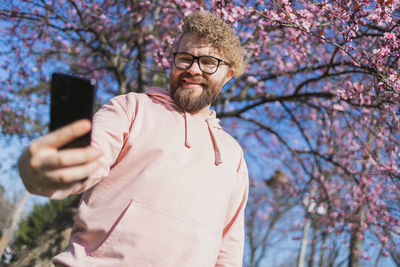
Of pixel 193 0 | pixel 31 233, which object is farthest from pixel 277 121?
pixel 31 233

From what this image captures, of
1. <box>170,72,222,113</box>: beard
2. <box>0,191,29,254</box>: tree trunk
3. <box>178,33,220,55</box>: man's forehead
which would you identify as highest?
<box>178,33,220,55</box>: man's forehead

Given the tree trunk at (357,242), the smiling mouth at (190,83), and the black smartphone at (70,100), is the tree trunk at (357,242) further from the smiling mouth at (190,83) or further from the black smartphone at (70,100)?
the black smartphone at (70,100)

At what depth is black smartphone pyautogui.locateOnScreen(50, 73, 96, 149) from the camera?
103 centimetres

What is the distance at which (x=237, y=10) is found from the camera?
4.62 metres

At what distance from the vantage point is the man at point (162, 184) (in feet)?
5.05

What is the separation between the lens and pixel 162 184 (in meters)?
1.65

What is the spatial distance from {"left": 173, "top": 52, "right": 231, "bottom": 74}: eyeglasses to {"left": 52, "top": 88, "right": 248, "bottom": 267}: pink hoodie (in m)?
0.30

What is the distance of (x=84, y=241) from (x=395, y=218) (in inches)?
236

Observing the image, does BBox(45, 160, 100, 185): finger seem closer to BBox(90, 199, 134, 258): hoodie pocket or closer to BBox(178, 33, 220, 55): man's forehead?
BBox(90, 199, 134, 258): hoodie pocket

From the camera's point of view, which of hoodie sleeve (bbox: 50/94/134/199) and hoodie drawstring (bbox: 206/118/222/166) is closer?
hoodie sleeve (bbox: 50/94/134/199)

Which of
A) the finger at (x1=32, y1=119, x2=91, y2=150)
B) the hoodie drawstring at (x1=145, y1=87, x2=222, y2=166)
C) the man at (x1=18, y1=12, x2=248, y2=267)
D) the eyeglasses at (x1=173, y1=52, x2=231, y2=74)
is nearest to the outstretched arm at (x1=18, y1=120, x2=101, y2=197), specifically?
the finger at (x1=32, y1=119, x2=91, y2=150)

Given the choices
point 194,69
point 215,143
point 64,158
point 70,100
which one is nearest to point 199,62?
point 194,69

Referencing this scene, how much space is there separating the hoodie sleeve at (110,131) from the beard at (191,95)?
35cm

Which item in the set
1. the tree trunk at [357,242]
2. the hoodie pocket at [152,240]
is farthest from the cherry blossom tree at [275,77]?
the hoodie pocket at [152,240]
